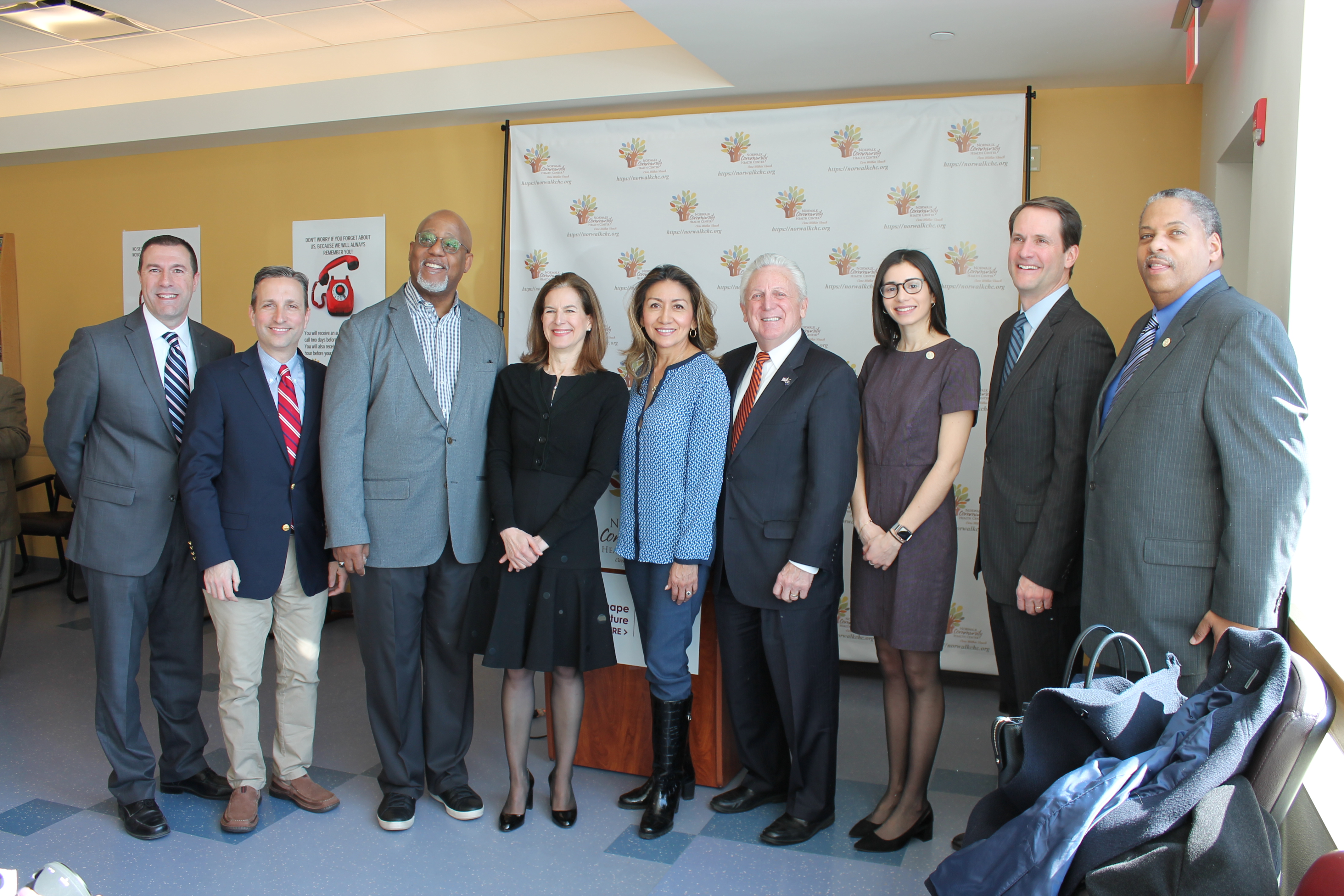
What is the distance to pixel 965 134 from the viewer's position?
14.1ft

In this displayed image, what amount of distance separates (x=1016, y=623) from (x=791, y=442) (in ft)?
2.71

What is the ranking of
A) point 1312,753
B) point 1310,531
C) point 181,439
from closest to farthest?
point 1312,753
point 1310,531
point 181,439

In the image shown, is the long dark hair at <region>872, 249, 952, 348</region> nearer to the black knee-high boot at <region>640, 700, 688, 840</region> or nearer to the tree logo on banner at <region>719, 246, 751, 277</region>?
the black knee-high boot at <region>640, 700, 688, 840</region>

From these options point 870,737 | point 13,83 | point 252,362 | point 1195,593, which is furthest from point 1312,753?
point 13,83

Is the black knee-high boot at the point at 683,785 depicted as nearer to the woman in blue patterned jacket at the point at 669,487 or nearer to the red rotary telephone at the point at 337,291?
the woman in blue patterned jacket at the point at 669,487

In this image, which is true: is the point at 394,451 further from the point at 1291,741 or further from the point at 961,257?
the point at 961,257

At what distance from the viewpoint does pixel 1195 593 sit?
7.07ft

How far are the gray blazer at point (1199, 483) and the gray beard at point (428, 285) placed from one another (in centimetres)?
200

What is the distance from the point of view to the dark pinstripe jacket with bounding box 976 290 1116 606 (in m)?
2.54

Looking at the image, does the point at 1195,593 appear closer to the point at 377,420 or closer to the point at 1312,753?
the point at 1312,753

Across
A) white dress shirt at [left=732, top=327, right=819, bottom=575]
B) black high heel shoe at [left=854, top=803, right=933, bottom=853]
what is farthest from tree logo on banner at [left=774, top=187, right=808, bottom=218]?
black high heel shoe at [left=854, top=803, right=933, bottom=853]

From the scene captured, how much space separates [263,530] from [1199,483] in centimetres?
263

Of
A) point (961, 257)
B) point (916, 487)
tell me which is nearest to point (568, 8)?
point (961, 257)

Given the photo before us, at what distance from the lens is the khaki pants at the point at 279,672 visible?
3010mm
